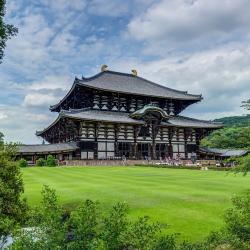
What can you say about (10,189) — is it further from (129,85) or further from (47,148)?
(129,85)

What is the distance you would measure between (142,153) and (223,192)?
146 feet

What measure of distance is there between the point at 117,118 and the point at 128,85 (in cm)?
1230

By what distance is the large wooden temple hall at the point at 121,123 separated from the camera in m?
58.5

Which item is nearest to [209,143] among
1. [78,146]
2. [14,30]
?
[78,146]

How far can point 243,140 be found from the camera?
10.9 meters

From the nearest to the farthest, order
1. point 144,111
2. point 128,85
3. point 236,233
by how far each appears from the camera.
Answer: point 236,233
point 144,111
point 128,85

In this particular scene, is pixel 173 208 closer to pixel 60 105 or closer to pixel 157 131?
pixel 157 131

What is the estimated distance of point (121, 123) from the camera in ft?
195

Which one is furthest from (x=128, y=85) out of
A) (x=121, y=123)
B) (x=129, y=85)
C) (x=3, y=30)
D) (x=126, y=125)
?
(x=3, y=30)

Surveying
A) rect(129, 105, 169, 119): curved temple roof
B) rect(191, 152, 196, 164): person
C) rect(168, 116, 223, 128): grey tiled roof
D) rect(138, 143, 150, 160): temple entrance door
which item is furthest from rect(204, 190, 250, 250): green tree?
rect(168, 116, 223, 128): grey tiled roof

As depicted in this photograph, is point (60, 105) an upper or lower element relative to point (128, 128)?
upper

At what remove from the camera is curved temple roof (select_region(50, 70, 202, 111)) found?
63356mm

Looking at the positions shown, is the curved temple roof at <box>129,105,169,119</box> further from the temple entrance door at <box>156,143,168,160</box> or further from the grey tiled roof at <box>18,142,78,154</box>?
the grey tiled roof at <box>18,142,78,154</box>

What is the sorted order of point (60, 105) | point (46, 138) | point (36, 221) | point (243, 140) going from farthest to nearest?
point (46, 138) < point (60, 105) < point (243, 140) < point (36, 221)
